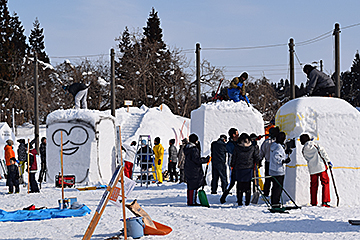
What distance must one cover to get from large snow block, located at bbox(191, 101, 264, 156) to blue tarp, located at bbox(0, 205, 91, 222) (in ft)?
18.3

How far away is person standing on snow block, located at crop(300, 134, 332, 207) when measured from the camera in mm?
8594

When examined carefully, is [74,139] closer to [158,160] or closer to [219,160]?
[158,160]

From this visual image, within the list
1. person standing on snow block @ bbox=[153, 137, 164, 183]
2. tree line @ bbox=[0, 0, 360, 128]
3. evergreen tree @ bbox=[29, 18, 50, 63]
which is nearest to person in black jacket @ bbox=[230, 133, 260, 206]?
person standing on snow block @ bbox=[153, 137, 164, 183]

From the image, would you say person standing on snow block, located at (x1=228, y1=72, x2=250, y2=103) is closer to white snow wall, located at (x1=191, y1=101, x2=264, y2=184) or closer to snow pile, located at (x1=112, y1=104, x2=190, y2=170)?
white snow wall, located at (x1=191, y1=101, x2=264, y2=184)

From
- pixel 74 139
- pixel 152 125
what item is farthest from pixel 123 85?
pixel 74 139

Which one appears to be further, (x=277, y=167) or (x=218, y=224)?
(x=277, y=167)

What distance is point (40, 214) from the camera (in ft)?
27.0

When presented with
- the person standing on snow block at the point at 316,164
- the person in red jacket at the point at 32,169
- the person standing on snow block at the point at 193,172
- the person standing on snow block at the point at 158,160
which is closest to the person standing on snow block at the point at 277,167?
the person standing on snow block at the point at 316,164

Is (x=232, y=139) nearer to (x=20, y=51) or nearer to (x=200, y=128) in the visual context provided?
(x=200, y=128)

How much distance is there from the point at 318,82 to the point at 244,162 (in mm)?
3188

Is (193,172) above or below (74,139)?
below

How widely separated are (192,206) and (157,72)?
109 ft

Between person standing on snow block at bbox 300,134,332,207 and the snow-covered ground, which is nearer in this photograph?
the snow-covered ground

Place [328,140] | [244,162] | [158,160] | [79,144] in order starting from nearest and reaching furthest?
[244,162] → [328,140] → [158,160] → [79,144]
